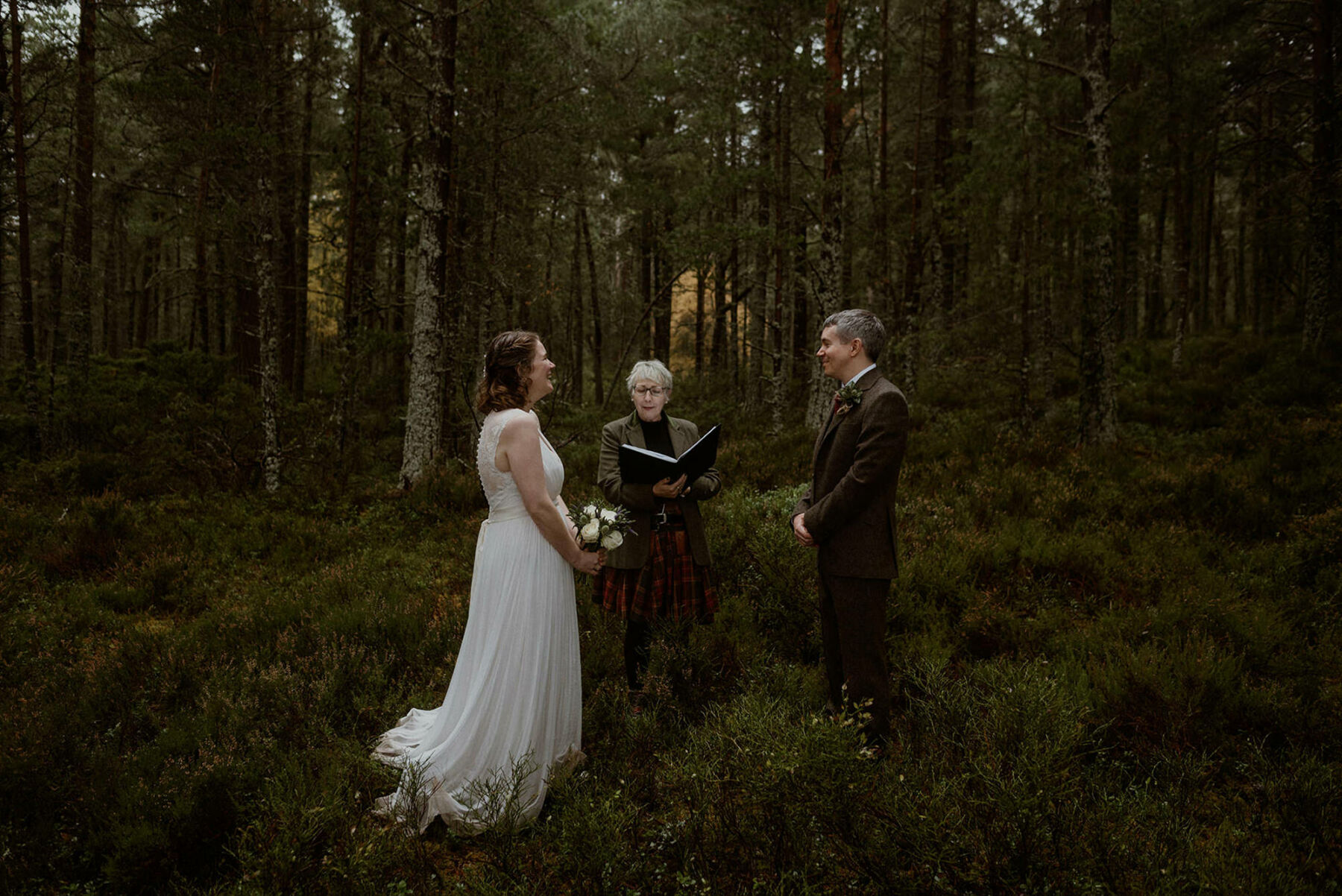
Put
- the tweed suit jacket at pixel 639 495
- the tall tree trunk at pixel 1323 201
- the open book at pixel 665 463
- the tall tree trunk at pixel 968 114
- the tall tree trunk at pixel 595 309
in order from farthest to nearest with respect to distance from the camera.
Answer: the tall tree trunk at pixel 595 309 < the tall tree trunk at pixel 968 114 < the tall tree trunk at pixel 1323 201 < the tweed suit jacket at pixel 639 495 < the open book at pixel 665 463

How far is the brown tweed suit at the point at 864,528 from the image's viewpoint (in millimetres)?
3691

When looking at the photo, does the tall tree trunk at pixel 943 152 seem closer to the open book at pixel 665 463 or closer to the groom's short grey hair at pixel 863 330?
the groom's short grey hair at pixel 863 330

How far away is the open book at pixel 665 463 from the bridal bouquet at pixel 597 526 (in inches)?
10.8

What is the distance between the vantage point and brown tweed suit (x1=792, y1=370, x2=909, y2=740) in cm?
369

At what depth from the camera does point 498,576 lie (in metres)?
3.82

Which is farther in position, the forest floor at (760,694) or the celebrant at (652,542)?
the celebrant at (652,542)

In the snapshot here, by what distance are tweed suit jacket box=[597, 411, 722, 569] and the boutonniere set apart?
3.10 ft

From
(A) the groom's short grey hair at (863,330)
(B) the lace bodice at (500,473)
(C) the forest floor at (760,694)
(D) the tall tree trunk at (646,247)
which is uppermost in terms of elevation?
(D) the tall tree trunk at (646,247)

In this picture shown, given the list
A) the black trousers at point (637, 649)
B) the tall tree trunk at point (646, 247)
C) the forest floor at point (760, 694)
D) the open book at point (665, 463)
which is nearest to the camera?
the forest floor at point (760, 694)

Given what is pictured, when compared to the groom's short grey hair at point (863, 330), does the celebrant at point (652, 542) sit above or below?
below

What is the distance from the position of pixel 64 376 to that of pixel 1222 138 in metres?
31.9

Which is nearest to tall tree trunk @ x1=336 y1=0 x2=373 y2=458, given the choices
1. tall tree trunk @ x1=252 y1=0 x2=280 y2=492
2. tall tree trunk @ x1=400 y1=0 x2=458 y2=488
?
tall tree trunk @ x1=252 y1=0 x2=280 y2=492

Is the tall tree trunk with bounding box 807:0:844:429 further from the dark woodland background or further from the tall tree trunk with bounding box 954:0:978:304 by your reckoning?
the tall tree trunk with bounding box 954:0:978:304

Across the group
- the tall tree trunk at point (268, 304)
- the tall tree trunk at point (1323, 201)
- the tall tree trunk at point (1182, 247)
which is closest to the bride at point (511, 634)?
the tall tree trunk at point (268, 304)
